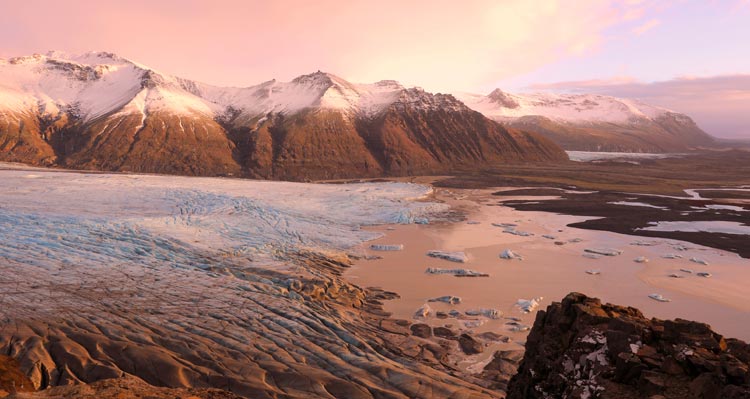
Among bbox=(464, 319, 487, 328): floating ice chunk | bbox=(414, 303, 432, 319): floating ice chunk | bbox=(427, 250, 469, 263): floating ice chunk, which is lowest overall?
bbox=(464, 319, 487, 328): floating ice chunk

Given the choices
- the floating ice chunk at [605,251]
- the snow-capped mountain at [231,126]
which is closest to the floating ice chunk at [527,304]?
the floating ice chunk at [605,251]

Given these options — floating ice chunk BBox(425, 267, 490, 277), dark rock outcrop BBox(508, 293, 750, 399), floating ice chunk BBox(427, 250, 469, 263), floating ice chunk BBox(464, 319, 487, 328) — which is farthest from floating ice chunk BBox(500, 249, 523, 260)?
dark rock outcrop BBox(508, 293, 750, 399)

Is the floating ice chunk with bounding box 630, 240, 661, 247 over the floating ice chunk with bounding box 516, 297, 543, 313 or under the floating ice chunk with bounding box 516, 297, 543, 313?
over

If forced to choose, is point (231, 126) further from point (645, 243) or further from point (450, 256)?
point (645, 243)

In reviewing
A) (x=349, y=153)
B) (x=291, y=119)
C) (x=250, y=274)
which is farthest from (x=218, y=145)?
(x=250, y=274)

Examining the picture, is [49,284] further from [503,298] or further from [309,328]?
[503,298]

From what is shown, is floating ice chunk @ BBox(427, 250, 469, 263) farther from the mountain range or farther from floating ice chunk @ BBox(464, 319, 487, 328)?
the mountain range

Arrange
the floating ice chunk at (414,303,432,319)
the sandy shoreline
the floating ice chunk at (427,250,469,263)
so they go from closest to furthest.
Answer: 1. the floating ice chunk at (414,303,432,319)
2. the sandy shoreline
3. the floating ice chunk at (427,250,469,263)

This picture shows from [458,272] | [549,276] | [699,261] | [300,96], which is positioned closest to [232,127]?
[300,96]
